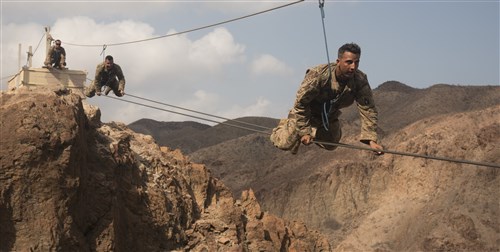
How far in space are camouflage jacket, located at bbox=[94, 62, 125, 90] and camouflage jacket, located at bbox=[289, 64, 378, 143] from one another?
1169 cm

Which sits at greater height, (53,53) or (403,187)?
(53,53)

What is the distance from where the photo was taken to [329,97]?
36.9 feet

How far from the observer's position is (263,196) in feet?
187

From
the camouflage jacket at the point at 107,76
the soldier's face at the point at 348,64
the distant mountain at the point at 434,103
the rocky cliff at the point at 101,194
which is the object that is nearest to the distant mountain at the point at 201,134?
the distant mountain at the point at 434,103

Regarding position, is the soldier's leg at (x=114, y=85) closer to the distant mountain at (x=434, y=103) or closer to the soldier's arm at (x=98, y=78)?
the soldier's arm at (x=98, y=78)

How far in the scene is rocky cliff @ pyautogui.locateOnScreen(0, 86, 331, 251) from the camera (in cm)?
1714

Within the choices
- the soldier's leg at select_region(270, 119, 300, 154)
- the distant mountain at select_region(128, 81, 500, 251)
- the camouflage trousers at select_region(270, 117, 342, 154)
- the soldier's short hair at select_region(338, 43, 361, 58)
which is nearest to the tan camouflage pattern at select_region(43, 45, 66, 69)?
the camouflage trousers at select_region(270, 117, 342, 154)

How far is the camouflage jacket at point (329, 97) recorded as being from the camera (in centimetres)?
1098

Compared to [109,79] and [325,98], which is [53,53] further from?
[325,98]

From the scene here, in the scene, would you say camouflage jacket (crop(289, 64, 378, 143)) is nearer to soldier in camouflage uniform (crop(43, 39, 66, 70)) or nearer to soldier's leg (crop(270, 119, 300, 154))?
soldier's leg (crop(270, 119, 300, 154))

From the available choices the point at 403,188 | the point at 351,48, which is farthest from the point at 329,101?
the point at 403,188

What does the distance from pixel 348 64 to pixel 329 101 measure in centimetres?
91

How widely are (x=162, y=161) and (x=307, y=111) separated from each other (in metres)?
13.1

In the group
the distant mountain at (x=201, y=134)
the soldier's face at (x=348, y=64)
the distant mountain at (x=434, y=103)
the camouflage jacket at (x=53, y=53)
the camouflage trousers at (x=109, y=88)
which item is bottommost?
the soldier's face at (x=348, y=64)
